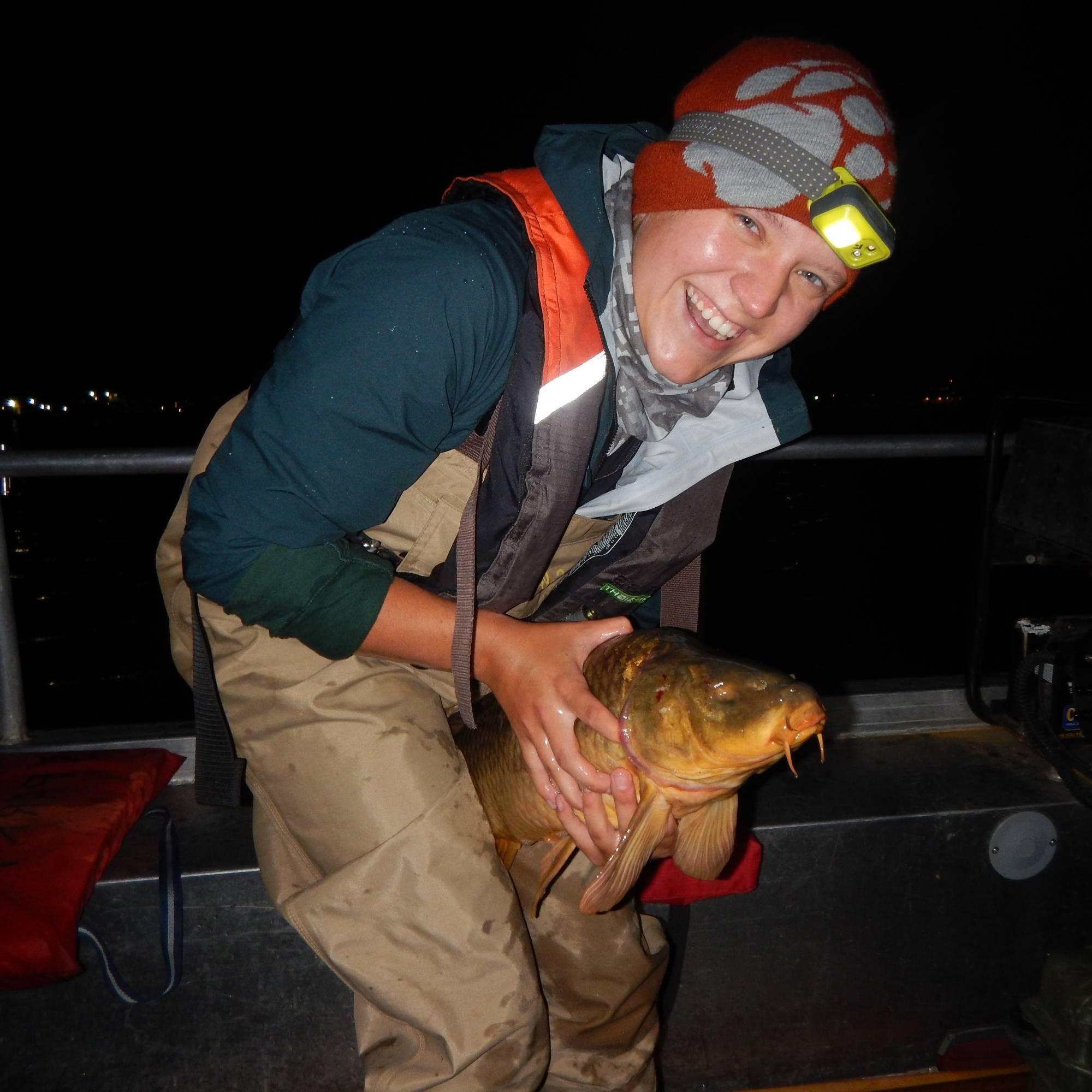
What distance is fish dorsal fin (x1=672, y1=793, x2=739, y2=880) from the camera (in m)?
1.86

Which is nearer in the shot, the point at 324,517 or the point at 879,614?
the point at 324,517

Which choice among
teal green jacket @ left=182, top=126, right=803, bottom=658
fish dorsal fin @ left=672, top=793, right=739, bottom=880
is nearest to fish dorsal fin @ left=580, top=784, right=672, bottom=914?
fish dorsal fin @ left=672, top=793, right=739, bottom=880

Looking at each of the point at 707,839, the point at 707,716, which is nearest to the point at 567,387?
the point at 707,716

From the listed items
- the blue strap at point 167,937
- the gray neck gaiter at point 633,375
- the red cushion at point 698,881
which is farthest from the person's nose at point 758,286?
the blue strap at point 167,937

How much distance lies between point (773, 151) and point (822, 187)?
0.38 feet

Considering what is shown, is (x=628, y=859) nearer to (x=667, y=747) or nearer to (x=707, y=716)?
(x=667, y=747)

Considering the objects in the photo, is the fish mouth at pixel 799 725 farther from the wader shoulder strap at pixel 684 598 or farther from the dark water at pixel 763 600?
the dark water at pixel 763 600

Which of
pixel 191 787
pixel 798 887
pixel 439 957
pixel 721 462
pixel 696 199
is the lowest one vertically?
pixel 798 887

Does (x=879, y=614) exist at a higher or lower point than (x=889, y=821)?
lower

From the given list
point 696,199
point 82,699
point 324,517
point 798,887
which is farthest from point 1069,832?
point 82,699

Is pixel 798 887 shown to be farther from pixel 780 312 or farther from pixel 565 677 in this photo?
pixel 780 312

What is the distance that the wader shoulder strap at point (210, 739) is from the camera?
6.11 feet

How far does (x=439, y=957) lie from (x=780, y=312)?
58.4 inches

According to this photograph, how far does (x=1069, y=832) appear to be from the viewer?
2.61m
